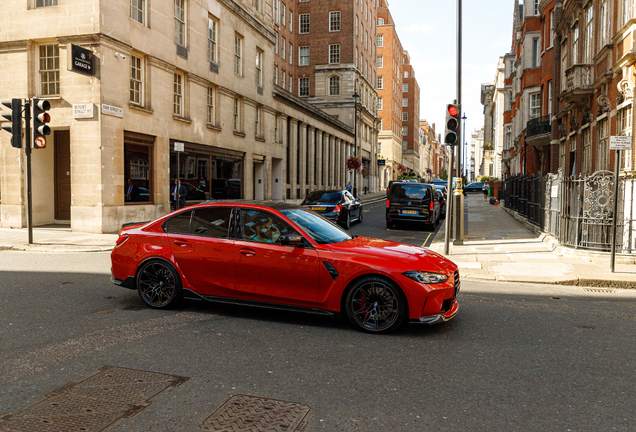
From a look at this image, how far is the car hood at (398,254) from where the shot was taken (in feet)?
18.4

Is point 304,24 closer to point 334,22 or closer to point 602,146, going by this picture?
point 334,22

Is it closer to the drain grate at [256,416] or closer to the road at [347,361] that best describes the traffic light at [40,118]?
the road at [347,361]


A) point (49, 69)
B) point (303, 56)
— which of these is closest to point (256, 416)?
point (49, 69)

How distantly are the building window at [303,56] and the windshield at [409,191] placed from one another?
137 ft

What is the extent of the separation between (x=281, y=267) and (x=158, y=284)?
189cm

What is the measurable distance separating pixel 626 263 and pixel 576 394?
27.2 feet

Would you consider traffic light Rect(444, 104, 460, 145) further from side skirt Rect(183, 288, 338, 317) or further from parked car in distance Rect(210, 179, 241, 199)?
parked car in distance Rect(210, 179, 241, 199)

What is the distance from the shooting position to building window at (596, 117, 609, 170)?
17225 millimetres

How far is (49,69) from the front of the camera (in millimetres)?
17500

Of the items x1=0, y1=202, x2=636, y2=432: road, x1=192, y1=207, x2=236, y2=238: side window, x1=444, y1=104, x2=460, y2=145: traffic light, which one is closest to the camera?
x1=0, y1=202, x2=636, y2=432: road

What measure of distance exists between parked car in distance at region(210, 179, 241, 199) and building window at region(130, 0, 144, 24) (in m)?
8.45

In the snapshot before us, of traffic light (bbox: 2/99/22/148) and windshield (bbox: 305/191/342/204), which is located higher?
traffic light (bbox: 2/99/22/148)

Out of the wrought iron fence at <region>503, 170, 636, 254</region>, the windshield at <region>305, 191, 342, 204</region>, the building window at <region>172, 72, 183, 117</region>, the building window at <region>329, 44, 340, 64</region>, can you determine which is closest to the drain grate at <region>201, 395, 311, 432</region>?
the wrought iron fence at <region>503, 170, 636, 254</region>

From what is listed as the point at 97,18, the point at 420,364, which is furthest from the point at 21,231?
the point at 420,364
